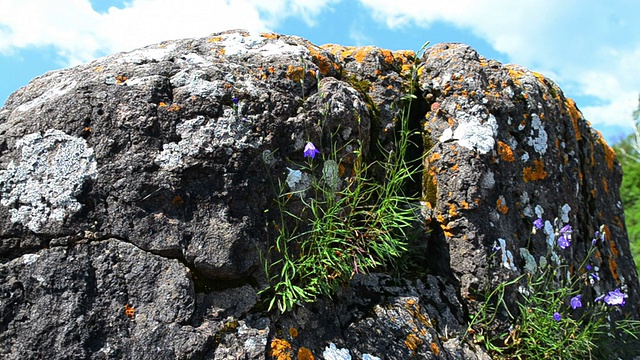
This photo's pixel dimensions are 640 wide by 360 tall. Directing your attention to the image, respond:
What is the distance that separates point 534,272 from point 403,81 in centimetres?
168

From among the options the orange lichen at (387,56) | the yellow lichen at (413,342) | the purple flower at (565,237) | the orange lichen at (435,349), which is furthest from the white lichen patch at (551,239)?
the orange lichen at (387,56)

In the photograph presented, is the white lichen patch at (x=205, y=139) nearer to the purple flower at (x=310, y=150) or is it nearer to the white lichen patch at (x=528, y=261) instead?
the purple flower at (x=310, y=150)

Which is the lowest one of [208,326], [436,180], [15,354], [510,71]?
[15,354]

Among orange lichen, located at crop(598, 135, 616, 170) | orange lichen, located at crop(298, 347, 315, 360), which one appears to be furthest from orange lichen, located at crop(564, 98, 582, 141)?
orange lichen, located at crop(298, 347, 315, 360)

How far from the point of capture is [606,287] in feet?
15.5

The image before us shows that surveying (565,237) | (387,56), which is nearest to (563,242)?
(565,237)

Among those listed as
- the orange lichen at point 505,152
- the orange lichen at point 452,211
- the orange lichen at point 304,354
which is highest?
the orange lichen at point 505,152

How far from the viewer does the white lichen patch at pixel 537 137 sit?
436 centimetres

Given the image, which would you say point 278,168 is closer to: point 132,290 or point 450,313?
point 132,290

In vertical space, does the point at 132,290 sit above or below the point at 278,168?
below

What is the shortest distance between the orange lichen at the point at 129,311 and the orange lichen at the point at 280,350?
738mm

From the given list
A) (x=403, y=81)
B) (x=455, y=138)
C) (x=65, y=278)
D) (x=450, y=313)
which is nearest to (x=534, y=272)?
(x=450, y=313)

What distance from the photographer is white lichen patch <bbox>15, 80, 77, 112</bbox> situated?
132 inches

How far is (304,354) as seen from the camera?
3064mm
